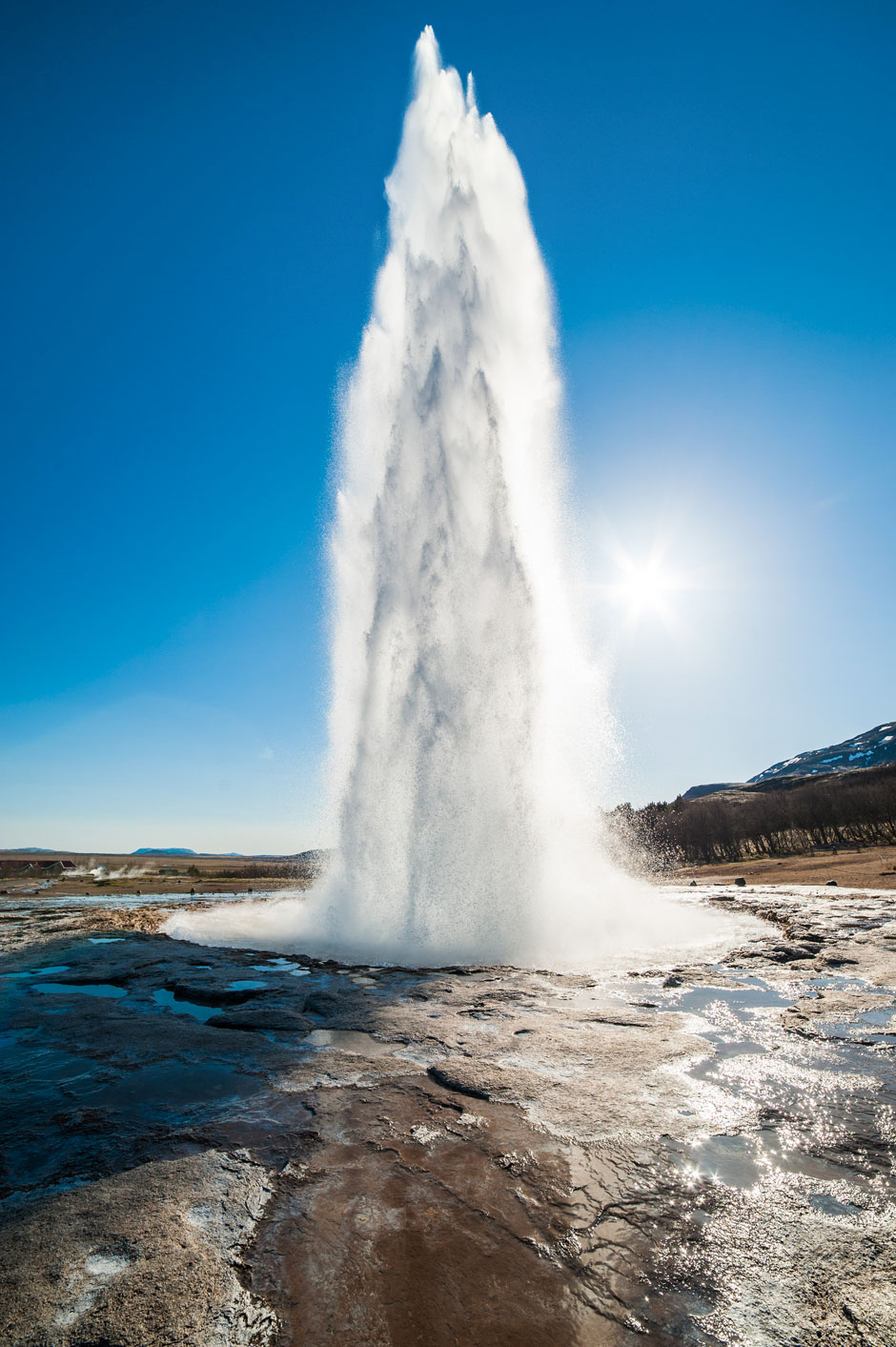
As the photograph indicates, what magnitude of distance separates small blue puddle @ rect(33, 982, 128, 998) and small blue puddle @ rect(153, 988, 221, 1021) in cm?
69

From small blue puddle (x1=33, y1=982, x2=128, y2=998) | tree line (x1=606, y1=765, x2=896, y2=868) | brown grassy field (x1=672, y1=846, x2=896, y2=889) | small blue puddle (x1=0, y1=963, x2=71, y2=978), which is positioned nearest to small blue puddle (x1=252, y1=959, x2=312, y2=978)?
small blue puddle (x1=33, y1=982, x2=128, y2=998)

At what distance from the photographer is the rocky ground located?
120 inches

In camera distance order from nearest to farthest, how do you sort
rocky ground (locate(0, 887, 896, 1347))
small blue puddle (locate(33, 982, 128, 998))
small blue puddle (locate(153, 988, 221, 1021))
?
1. rocky ground (locate(0, 887, 896, 1347))
2. small blue puddle (locate(153, 988, 221, 1021))
3. small blue puddle (locate(33, 982, 128, 998))

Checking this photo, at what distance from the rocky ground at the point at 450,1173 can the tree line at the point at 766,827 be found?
63.6 metres

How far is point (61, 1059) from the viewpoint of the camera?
22.5 feet

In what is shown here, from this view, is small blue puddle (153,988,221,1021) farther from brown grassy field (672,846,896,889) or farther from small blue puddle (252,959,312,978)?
brown grassy field (672,846,896,889)

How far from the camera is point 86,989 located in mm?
10844

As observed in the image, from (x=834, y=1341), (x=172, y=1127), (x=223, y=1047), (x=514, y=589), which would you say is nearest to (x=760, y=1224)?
(x=834, y=1341)

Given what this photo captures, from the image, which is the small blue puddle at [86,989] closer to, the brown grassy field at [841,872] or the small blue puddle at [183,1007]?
the small blue puddle at [183,1007]

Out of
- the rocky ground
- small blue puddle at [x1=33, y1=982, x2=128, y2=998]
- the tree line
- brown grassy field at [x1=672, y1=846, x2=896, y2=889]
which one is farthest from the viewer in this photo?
the tree line

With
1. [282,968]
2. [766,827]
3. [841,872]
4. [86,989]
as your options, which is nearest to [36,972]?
[86,989]

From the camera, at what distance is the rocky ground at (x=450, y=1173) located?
10.0 ft

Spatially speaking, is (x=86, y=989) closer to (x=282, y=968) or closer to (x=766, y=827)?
(x=282, y=968)

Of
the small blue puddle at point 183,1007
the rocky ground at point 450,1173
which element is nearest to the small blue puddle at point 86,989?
the small blue puddle at point 183,1007
